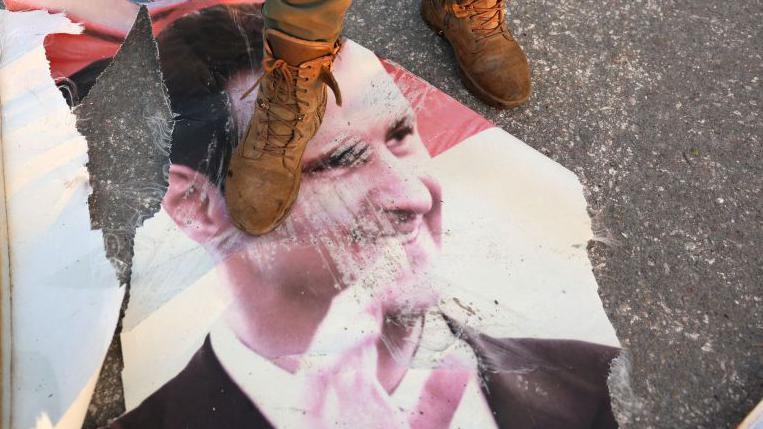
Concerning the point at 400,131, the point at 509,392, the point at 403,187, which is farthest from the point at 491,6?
the point at 509,392

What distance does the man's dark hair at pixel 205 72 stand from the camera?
1228 millimetres

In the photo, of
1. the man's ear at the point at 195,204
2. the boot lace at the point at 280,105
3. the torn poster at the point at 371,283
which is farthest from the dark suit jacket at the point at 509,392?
the boot lace at the point at 280,105

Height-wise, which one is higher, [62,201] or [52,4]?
[52,4]

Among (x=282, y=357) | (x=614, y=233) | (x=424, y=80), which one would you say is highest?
(x=424, y=80)

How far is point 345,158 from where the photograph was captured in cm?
123

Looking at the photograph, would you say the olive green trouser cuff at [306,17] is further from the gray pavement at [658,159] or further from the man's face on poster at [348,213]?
the gray pavement at [658,159]

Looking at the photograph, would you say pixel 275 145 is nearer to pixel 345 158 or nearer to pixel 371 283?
pixel 345 158

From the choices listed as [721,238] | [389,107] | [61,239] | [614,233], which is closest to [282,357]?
[61,239]

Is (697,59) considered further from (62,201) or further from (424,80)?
(62,201)

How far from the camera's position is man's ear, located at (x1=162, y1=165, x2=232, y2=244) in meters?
1.12

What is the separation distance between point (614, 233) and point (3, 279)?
1.26 metres

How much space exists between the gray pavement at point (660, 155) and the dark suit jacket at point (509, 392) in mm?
66

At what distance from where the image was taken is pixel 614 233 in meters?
Answer: 1.17

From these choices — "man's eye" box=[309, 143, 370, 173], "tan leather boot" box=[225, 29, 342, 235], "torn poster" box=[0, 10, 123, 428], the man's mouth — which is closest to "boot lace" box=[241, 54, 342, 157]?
"tan leather boot" box=[225, 29, 342, 235]
